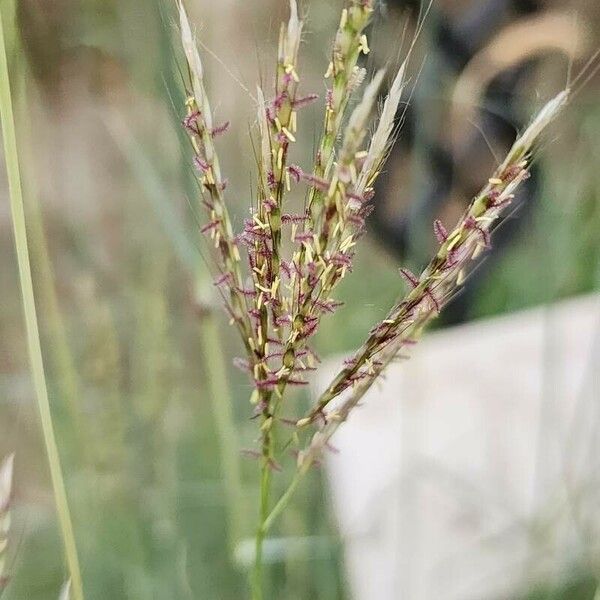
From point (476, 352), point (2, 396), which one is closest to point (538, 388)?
point (476, 352)

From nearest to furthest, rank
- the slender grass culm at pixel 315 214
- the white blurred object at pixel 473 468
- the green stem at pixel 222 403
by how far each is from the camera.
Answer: the slender grass culm at pixel 315 214 → the green stem at pixel 222 403 → the white blurred object at pixel 473 468

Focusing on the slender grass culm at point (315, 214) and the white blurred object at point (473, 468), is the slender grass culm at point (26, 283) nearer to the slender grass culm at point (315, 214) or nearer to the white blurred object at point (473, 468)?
the slender grass culm at point (315, 214)

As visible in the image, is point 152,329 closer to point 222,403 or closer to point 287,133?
point 222,403

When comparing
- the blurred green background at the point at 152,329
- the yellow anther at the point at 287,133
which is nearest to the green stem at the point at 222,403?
the blurred green background at the point at 152,329

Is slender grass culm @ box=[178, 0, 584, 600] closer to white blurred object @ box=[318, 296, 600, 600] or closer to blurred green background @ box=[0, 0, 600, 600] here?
blurred green background @ box=[0, 0, 600, 600]

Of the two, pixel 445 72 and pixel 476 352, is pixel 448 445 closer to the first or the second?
pixel 476 352

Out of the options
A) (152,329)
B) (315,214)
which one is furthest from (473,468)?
(315,214)
